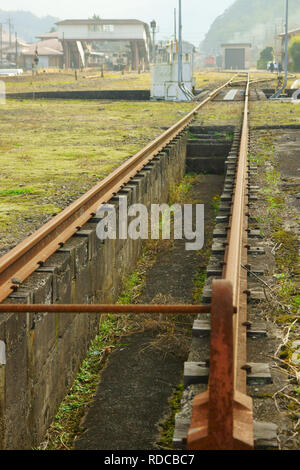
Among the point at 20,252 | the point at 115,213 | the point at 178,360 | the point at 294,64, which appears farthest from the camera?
the point at 294,64

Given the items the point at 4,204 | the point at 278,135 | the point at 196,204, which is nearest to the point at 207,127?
the point at 278,135

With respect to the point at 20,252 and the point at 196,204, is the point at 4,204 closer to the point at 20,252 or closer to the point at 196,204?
the point at 20,252

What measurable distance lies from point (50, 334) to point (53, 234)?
1429mm

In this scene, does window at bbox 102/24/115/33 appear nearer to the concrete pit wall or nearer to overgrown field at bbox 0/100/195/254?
overgrown field at bbox 0/100/195/254

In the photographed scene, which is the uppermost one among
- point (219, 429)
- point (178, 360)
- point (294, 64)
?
point (294, 64)

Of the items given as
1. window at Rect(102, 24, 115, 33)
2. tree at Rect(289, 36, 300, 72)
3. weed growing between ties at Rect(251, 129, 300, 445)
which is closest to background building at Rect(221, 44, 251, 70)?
window at Rect(102, 24, 115, 33)

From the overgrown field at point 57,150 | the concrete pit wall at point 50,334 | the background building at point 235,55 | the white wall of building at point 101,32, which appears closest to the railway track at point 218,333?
the concrete pit wall at point 50,334

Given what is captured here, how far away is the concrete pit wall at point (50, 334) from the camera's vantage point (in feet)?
12.6

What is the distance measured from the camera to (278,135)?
51.3 feet

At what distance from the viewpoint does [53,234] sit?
5812 millimetres

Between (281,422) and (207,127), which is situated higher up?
(207,127)

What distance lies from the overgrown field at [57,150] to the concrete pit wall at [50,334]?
871 mm

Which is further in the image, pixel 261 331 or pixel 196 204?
pixel 196 204

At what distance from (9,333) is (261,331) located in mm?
1639
